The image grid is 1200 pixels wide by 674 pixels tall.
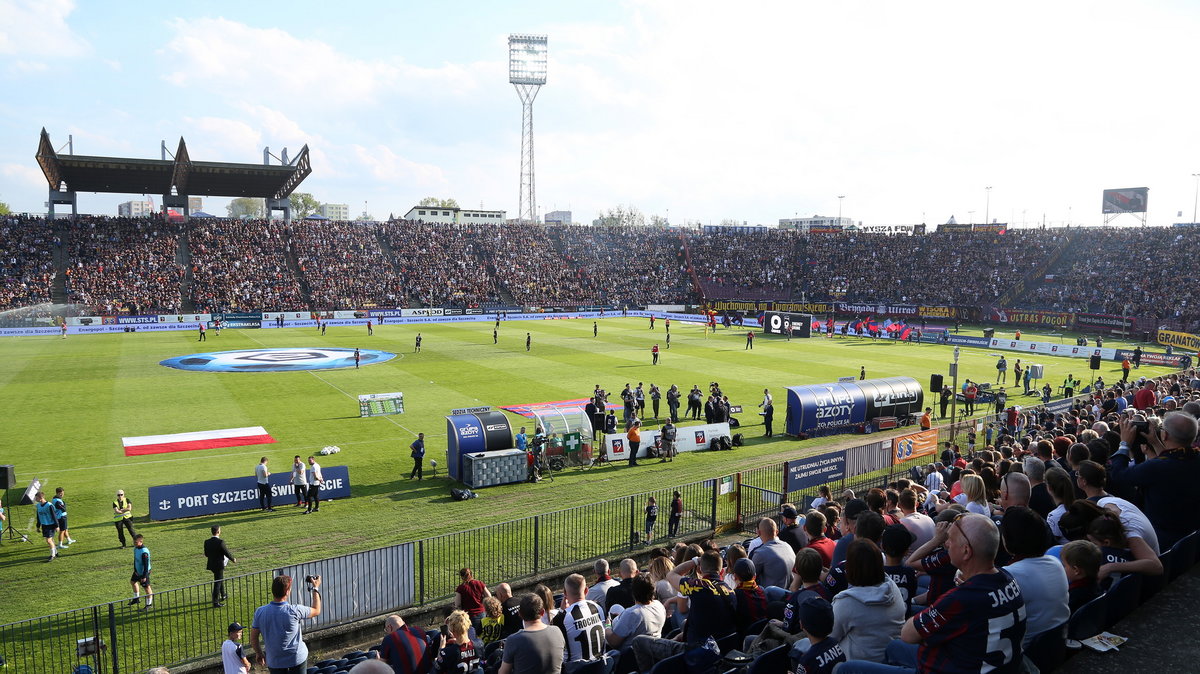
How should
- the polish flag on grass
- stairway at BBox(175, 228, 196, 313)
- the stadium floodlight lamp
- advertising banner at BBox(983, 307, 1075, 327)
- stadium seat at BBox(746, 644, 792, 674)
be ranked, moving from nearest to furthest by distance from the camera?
1. stadium seat at BBox(746, 644, 792, 674)
2. the polish flag on grass
3. stairway at BBox(175, 228, 196, 313)
4. advertising banner at BBox(983, 307, 1075, 327)
5. the stadium floodlight lamp

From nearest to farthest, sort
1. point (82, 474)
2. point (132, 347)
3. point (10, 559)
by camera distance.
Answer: point (10, 559) → point (82, 474) → point (132, 347)

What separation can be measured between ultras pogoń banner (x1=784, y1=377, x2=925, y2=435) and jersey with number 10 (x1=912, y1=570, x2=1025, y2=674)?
23652mm

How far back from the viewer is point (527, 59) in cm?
11231

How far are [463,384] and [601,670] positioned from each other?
29914 mm

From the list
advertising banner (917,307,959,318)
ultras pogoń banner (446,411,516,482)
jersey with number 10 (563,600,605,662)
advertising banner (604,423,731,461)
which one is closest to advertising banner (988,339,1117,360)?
advertising banner (917,307,959,318)

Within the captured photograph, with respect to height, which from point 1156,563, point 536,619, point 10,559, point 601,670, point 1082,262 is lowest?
point 10,559

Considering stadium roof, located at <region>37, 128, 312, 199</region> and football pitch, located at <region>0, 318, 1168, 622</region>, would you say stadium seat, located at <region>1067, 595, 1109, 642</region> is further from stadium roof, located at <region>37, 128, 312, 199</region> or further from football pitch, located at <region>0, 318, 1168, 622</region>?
stadium roof, located at <region>37, 128, 312, 199</region>

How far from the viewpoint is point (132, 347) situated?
47781 mm

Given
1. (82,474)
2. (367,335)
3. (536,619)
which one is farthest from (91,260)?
(536,619)

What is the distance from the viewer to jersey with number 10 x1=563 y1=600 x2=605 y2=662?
711cm

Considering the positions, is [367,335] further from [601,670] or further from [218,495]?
[601,670]

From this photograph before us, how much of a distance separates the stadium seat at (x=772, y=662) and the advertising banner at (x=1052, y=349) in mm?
51645

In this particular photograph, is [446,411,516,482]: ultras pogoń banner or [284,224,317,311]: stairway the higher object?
[284,224,317,311]: stairway

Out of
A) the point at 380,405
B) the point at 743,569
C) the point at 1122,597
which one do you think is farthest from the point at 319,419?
the point at 1122,597
